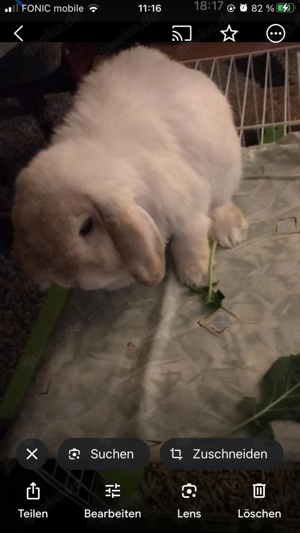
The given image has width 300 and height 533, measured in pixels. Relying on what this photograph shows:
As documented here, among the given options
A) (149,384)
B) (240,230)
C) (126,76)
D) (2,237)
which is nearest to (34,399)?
(149,384)

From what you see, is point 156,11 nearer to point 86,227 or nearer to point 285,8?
point 285,8

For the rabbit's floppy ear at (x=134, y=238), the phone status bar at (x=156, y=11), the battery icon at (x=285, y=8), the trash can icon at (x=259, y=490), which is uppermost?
the phone status bar at (x=156, y=11)

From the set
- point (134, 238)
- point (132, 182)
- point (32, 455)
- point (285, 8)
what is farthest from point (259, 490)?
point (285, 8)

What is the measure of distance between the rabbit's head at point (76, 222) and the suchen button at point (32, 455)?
0.30 meters

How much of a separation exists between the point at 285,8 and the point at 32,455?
2.94ft

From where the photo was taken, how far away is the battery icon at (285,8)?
73 cm

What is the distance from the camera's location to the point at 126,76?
106 cm

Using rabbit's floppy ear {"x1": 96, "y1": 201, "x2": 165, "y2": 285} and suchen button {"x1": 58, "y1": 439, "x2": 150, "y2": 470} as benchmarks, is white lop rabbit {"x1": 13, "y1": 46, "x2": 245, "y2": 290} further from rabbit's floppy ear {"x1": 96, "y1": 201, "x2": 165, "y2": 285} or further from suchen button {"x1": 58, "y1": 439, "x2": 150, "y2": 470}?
suchen button {"x1": 58, "y1": 439, "x2": 150, "y2": 470}

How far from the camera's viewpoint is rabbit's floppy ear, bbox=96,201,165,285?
2.66 ft

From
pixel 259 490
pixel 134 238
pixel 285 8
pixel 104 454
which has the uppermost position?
pixel 285 8

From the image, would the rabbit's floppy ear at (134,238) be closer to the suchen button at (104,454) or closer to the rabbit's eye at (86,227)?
the rabbit's eye at (86,227)

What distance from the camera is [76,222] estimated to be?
31.9 inches

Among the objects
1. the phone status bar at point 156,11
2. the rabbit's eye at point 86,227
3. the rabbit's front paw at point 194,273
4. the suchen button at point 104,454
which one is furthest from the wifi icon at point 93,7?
the suchen button at point 104,454

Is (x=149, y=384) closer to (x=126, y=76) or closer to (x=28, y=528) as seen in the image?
(x=28, y=528)
